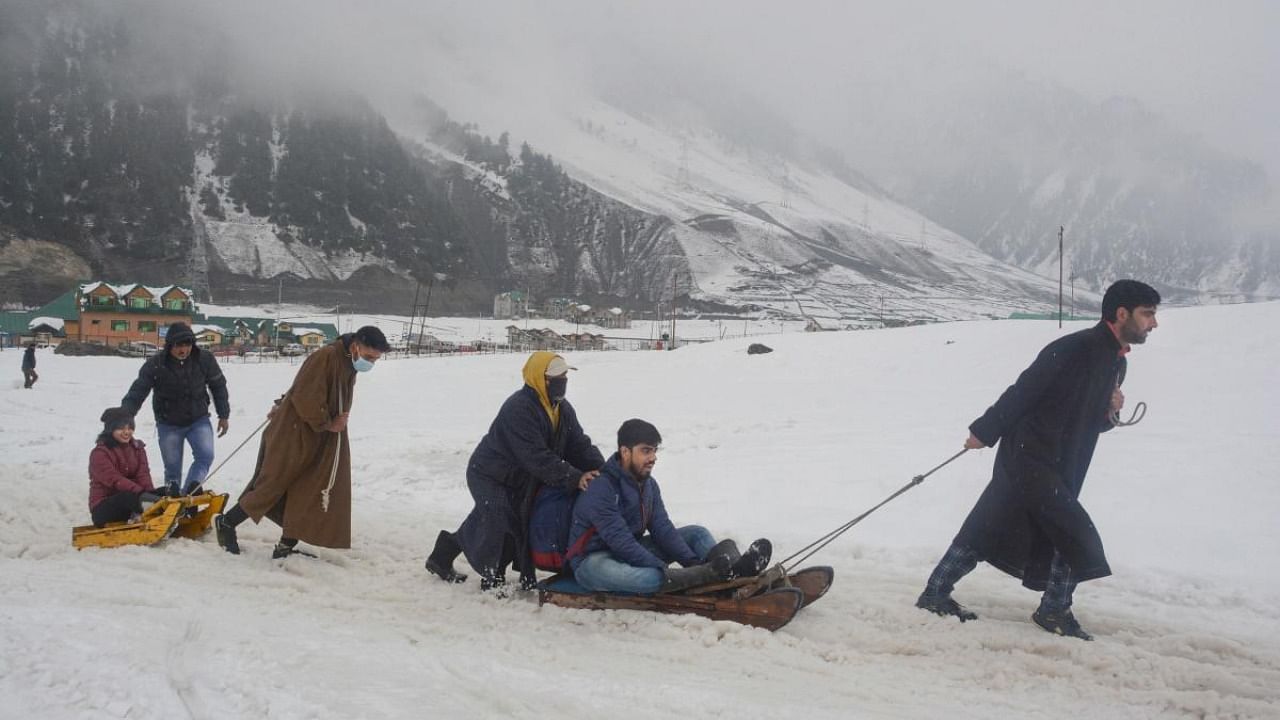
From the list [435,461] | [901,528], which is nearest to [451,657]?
[901,528]

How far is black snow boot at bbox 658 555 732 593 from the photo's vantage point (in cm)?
458

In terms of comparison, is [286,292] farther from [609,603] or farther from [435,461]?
[609,603]

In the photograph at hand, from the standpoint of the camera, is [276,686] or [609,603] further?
[609,603]

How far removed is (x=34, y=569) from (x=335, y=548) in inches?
72.9

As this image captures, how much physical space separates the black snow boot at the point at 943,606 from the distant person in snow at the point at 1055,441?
Result: 0.37m

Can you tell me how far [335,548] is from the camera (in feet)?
19.4

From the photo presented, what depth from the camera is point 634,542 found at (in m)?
4.68

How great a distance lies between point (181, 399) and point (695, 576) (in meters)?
5.26

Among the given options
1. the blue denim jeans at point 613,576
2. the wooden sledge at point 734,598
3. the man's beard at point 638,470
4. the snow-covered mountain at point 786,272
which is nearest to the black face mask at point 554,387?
the man's beard at point 638,470

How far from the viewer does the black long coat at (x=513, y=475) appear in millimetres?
5020

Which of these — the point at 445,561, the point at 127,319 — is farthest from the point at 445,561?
the point at 127,319

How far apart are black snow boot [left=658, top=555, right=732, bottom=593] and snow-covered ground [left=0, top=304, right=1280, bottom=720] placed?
0.60 ft

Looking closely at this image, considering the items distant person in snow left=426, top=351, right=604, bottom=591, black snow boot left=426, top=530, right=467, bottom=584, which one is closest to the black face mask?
distant person in snow left=426, top=351, right=604, bottom=591

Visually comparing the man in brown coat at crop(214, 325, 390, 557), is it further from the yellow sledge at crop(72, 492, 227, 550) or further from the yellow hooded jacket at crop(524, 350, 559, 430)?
the yellow hooded jacket at crop(524, 350, 559, 430)
